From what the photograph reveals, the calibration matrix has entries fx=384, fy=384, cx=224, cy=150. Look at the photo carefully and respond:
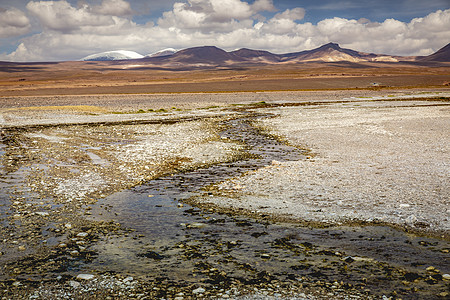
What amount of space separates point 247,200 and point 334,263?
3.82 meters

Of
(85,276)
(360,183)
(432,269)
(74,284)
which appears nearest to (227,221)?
(85,276)

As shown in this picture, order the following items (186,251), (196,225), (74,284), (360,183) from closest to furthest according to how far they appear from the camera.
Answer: (74,284), (186,251), (196,225), (360,183)

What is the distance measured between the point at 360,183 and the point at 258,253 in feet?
18.6

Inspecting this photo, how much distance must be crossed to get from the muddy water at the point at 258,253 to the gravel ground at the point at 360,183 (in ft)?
2.98

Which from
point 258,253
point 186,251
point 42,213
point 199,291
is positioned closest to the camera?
point 199,291

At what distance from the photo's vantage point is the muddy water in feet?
20.5

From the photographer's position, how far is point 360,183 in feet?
38.1

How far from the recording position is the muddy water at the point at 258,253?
20.5 feet

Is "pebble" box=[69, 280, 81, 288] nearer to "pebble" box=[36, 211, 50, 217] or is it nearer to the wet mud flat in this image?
the wet mud flat

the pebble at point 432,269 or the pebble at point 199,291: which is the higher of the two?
the pebble at point 432,269

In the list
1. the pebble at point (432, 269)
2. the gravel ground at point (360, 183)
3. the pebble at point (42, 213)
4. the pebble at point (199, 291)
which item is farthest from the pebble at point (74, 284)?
the pebble at point (432, 269)

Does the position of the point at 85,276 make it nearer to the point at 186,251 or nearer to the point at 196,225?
the point at 186,251

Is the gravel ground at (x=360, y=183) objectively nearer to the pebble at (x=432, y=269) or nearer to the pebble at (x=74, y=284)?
the pebble at (x=432, y=269)

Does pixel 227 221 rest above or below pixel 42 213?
below
